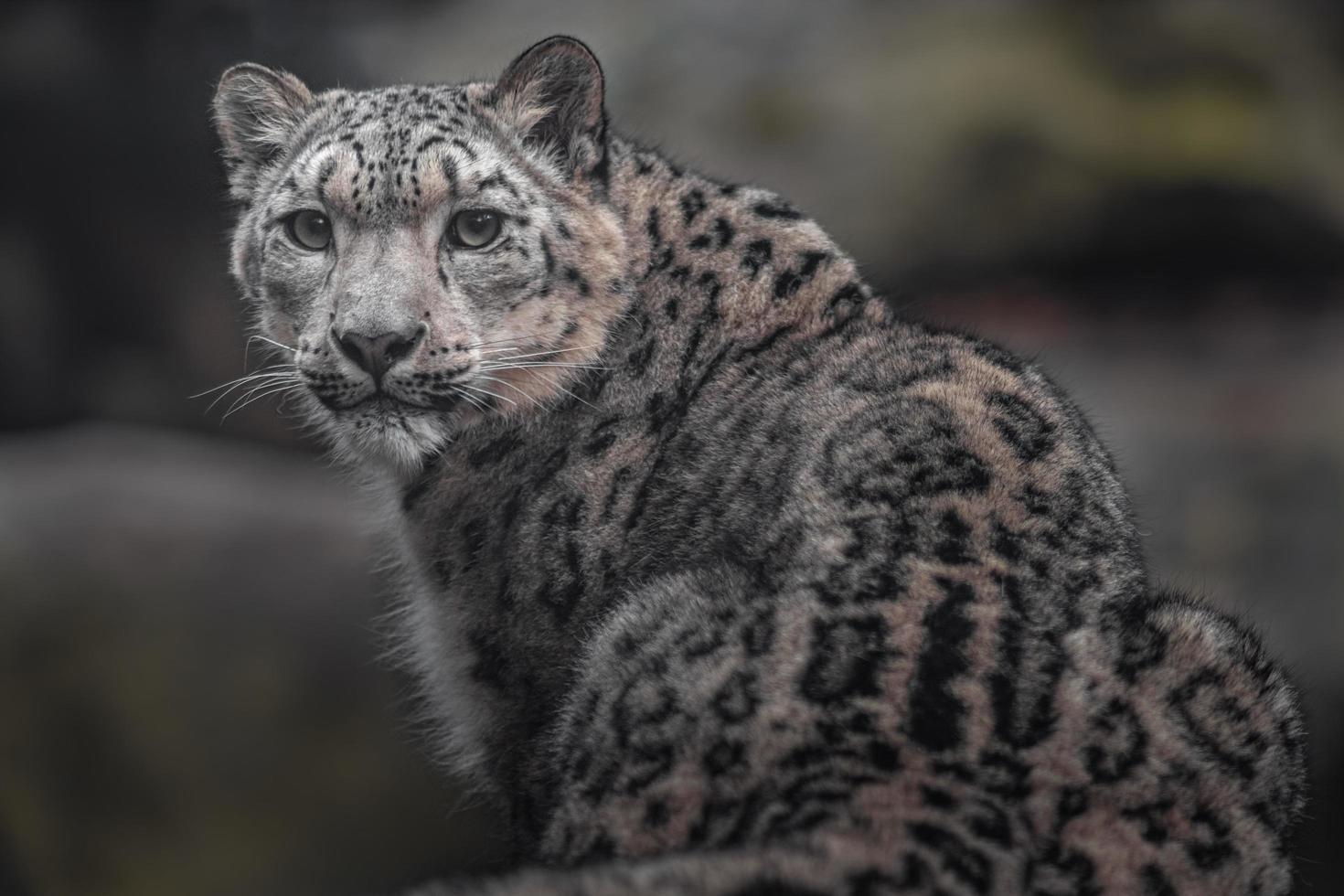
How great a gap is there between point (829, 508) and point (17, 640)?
16.5 feet

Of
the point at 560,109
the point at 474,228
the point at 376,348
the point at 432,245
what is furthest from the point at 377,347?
the point at 560,109

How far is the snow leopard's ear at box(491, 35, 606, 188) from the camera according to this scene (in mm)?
3846

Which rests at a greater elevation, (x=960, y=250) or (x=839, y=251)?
(x=960, y=250)

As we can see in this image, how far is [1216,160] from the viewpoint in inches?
348

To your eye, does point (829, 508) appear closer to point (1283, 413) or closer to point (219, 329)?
point (1283, 413)

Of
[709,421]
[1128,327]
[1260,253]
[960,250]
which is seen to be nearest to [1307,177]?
[1260,253]

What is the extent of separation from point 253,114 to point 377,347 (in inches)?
40.6

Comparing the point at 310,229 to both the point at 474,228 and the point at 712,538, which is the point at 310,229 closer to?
the point at 474,228

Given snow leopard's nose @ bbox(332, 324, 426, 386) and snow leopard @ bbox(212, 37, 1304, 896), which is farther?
snow leopard's nose @ bbox(332, 324, 426, 386)

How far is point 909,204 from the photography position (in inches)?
357

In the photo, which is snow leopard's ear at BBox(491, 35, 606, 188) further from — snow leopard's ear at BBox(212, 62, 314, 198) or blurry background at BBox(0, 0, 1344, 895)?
blurry background at BBox(0, 0, 1344, 895)

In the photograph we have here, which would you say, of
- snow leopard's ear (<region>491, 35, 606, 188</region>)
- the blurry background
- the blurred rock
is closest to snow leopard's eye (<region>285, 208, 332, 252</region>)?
snow leopard's ear (<region>491, 35, 606, 188</region>)

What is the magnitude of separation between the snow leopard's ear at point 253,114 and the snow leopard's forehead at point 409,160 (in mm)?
121

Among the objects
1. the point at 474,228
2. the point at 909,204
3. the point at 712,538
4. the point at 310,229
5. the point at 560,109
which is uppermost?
the point at 909,204
